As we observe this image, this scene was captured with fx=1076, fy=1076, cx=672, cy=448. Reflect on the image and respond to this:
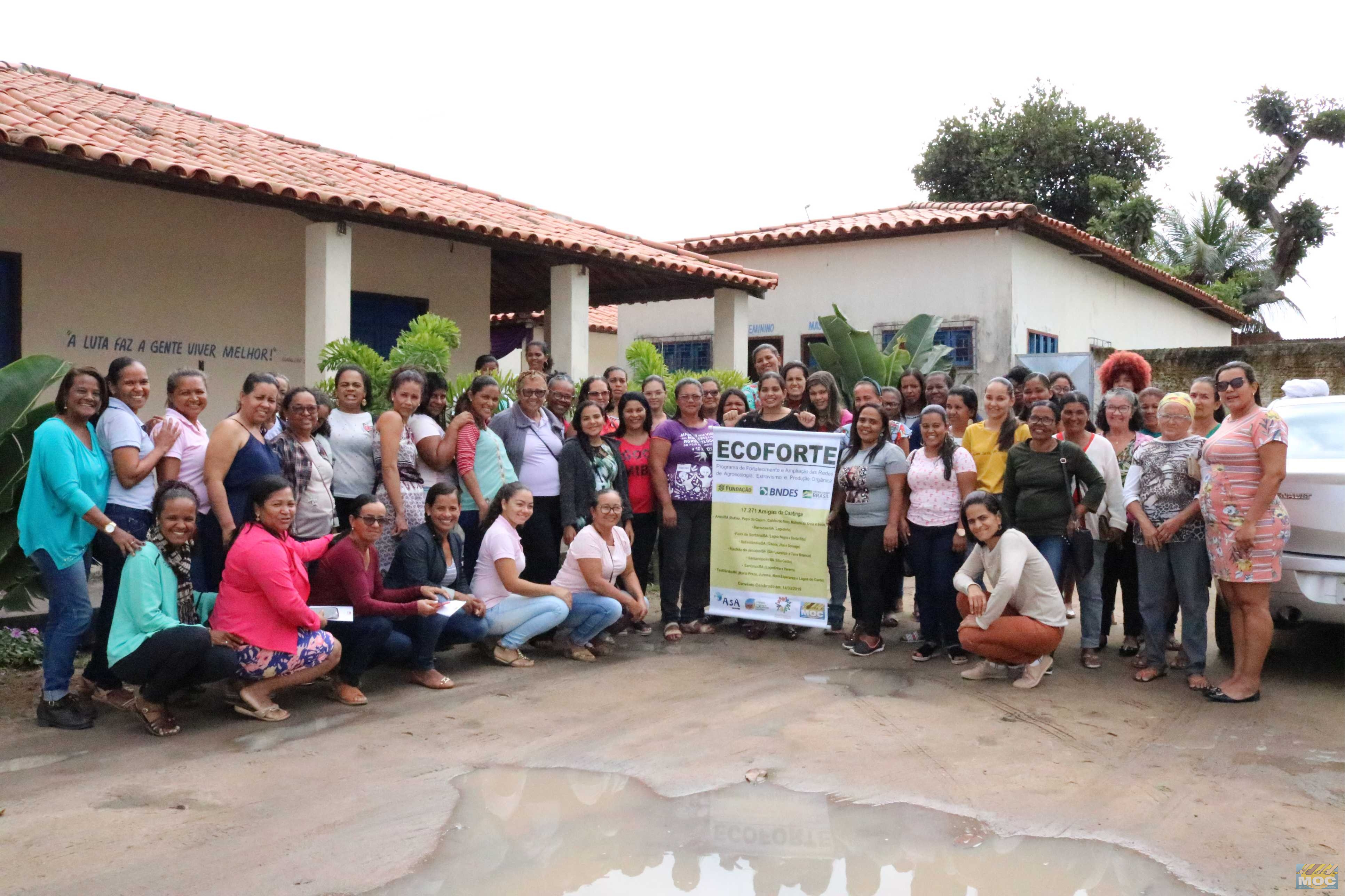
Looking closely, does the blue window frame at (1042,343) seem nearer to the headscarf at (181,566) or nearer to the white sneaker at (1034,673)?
the white sneaker at (1034,673)

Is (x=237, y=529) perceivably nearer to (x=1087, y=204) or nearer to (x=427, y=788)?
(x=427, y=788)

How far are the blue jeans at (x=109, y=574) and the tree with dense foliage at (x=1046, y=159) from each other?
83.9ft

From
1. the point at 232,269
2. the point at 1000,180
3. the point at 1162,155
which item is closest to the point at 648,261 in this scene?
the point at 232,269

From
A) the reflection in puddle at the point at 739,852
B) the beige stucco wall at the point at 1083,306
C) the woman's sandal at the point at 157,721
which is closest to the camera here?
the reflection in puddle at the point at 739,852

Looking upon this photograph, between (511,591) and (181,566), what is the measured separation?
6.22 ft

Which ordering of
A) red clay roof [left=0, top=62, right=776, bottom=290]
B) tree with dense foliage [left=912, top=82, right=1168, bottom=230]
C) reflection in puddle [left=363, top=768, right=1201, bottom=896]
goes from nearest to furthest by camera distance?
reflection in puddle [left=363, top=768, right=1201, bottom=896] → red clay roof [left=0, top=62, right=776, bottom=290] → tree with dense foliage [left=912, top=82, right=1168, bottom=230]

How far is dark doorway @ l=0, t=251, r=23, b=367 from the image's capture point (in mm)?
8406

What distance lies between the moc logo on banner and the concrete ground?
0.11 feet

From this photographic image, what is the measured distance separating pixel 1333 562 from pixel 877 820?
10.7ft

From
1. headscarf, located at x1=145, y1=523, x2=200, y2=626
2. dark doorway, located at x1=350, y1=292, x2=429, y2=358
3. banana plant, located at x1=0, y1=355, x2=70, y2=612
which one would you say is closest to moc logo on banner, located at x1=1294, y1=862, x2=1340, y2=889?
headscarf, located at x1=145, y1=523, x2=200, y2=626

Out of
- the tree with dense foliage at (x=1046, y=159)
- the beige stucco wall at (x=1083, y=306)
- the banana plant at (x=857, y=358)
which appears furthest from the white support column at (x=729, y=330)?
the tree with dense foliage at (x=1046, y=159)

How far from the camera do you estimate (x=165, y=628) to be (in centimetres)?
486

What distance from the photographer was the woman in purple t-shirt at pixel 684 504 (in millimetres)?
7238

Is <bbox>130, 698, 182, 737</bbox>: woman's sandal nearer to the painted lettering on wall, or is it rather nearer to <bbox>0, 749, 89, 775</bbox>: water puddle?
<bbox>0, 749, 89, 775</bbox>: water puddle
